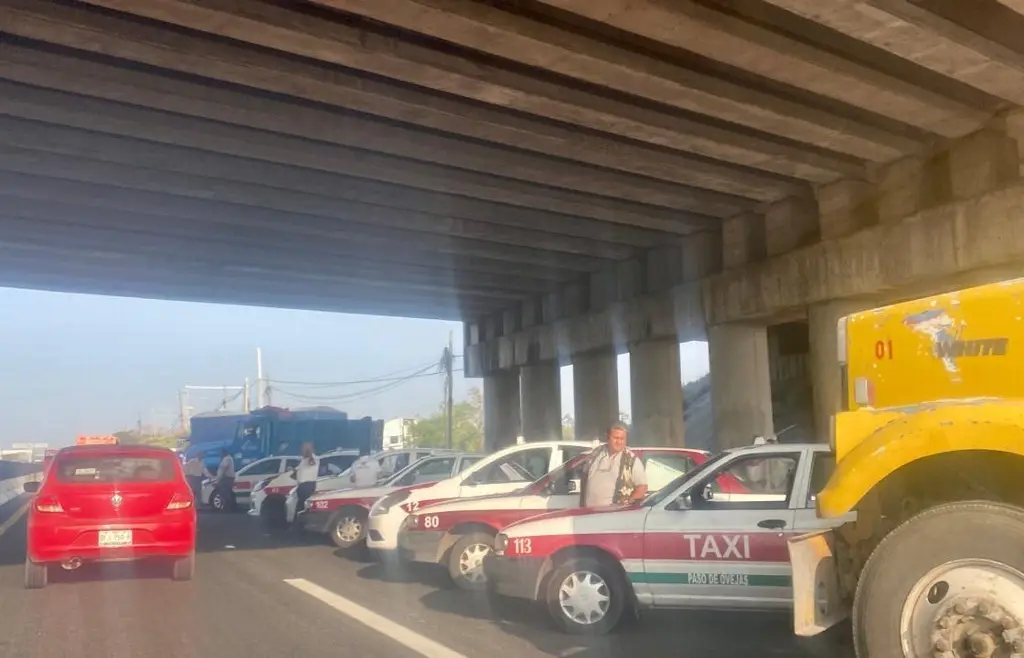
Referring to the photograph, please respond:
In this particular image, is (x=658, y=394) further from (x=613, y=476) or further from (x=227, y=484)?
(x=613, y=476)

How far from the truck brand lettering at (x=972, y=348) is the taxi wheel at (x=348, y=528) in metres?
11.1

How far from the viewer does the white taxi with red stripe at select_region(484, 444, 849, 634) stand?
778 centimetres

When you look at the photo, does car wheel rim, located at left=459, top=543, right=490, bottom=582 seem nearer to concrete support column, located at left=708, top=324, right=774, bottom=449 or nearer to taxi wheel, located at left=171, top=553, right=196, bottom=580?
taxi wheel, located at left=171, top=553, right=196, bottom=580

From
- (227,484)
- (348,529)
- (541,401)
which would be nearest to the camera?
(348,529)

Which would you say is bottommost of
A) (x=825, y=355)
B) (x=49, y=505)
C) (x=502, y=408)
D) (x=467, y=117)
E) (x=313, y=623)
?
(x=313, y=623)

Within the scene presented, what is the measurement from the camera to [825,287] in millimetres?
16312

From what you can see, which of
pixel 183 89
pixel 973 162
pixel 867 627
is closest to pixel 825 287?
pixel 973 162

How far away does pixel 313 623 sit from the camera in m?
8.83

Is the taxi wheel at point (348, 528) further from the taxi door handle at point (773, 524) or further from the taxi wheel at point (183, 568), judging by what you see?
the taxi door handle at point (773, 524)

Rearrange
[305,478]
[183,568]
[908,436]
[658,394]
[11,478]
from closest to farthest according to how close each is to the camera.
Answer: [908,436] < [183,568] < [305,478] < [658,394] < [11,478]

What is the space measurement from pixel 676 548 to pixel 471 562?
10.2 ft

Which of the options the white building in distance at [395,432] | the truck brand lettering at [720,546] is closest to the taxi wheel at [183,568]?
the truck brand lettering at [720,546]

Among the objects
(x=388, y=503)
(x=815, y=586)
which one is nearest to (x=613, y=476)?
(x=388, y=503)

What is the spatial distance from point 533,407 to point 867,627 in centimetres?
2491
